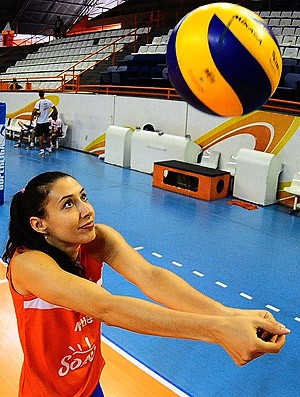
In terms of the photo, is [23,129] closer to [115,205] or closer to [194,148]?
[194,148]

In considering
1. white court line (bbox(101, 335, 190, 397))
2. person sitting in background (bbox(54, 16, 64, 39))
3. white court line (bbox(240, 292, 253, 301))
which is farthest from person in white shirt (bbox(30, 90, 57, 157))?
person sitting in background (bbox(54, 16, 64, 39))

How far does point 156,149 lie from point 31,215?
8.52 m

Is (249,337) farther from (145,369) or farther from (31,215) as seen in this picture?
(145,369)

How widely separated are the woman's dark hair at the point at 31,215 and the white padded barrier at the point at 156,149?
7.96m

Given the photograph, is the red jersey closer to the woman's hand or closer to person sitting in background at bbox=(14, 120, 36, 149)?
the woman's hand

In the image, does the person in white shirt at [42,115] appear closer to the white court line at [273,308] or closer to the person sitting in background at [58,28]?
the white court line at [273,308]

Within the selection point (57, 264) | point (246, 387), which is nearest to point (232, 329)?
point (57, 264)

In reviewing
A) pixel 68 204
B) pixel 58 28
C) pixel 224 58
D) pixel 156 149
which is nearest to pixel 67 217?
pixel 68 204

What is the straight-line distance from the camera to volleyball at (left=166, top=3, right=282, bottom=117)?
2.71 metres

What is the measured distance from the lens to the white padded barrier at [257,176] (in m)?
8.08

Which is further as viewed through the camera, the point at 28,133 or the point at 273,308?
the point at 28,133

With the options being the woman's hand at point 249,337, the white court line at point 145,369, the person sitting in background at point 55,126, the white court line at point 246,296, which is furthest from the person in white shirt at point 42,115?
the woman's hand at point 249,337

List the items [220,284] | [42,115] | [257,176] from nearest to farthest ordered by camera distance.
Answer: [220,284] → [257,176] → [42,115]

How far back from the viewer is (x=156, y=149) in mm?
10016
